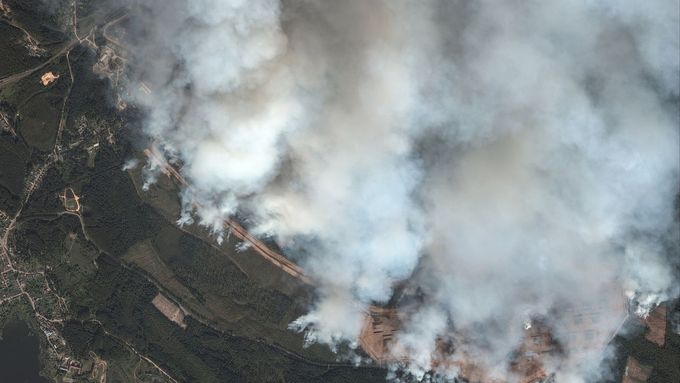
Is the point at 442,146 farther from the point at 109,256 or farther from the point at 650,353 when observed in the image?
the point at 109,256

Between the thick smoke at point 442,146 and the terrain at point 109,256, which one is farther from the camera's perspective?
the terrain at point 109,256

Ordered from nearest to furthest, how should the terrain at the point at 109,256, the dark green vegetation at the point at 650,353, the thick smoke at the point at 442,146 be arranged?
the thick smoke at the point at 442,146, the dark green vegetation at the point at 650,353, the terrain at the point at 109,256

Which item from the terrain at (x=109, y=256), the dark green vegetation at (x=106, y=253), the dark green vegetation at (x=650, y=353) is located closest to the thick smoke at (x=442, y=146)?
the dark green vegetation at (x=650, y=353)

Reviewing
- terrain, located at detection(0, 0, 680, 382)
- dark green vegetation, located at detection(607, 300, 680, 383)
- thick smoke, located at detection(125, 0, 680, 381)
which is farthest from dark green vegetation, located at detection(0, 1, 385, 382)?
dark green vegetation, located at detection(607, 300, 680, 383)

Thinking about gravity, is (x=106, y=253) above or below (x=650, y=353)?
below

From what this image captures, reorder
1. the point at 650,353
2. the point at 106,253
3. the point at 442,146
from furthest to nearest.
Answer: the point at 106,253 < the point at 650,353 < the point at 442,146

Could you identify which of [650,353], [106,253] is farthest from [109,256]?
[650,353]

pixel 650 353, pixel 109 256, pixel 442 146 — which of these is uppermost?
pixel 442 146

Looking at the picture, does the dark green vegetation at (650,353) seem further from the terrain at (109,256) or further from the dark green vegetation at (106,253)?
the dark green vegetation at (106,253)

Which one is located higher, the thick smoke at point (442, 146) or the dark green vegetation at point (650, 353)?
the thick smoke at point (442, 146)
